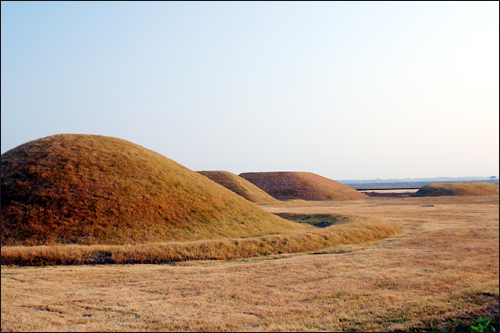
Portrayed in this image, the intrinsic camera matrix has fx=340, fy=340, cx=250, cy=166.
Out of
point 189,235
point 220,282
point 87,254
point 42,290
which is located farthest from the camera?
point 189,235

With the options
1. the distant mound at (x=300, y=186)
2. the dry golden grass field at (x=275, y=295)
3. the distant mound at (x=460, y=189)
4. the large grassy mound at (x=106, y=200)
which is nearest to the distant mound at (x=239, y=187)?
the distant mound at (x=300, y=186)

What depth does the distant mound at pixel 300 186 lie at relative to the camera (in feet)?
369

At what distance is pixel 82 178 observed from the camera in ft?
97.1

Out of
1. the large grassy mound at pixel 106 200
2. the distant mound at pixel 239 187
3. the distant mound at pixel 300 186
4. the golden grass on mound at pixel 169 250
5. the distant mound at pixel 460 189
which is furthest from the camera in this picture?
the distant mound at pixel 300 186

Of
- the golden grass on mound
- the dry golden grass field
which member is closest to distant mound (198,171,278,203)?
the golden grass on mound

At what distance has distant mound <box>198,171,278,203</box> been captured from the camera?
300 feet

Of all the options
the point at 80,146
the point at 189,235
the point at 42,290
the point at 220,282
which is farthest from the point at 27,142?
the point at 220,282

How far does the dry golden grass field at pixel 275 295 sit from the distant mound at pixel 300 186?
310ft

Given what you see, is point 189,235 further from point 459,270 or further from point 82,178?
point 459,270

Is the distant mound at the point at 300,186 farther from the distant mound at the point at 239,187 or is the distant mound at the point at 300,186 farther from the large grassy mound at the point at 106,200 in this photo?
the large grassy mound at the point at 106,200

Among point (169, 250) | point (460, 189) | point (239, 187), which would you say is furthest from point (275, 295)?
point (460, 189)

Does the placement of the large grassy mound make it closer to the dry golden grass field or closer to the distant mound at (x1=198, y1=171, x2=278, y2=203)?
the dry golden grass field

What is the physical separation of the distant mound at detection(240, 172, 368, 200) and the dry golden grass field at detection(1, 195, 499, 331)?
94.4 metres

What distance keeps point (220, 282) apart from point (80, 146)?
26.9 meters
